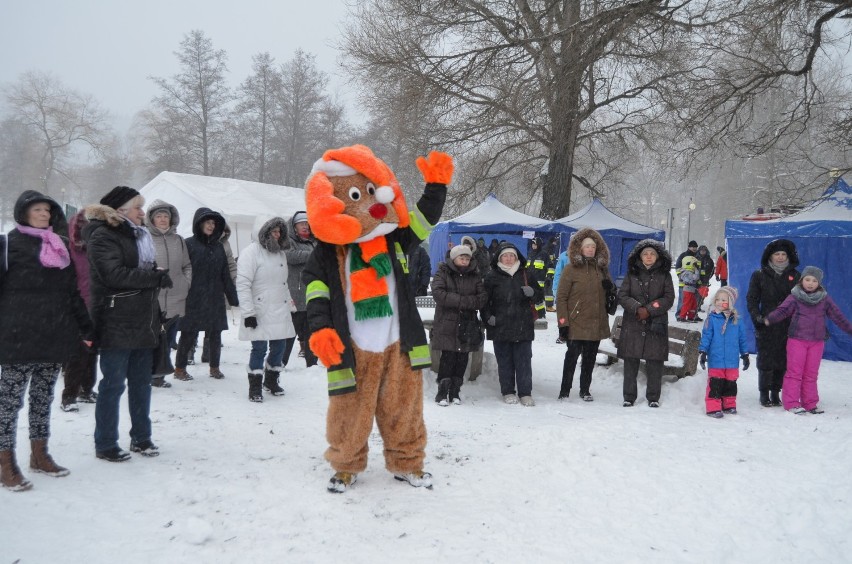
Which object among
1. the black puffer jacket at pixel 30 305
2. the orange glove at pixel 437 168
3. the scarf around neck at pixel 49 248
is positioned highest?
the orange glove at pixel 437 168

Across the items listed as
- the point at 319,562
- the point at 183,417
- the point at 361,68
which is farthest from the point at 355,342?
the point at 361,68

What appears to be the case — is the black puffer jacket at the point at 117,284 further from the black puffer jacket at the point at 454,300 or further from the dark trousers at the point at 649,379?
the dark trousers at the point at 649,379

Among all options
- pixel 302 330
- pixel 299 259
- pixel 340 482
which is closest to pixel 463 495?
pixel 340 482

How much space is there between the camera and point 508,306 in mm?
6047

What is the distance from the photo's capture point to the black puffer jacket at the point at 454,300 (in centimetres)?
598

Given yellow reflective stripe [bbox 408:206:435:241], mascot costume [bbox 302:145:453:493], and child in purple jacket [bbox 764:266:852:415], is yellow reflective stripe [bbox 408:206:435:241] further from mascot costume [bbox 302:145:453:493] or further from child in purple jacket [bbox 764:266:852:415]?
child in purple jacket [bbox 764:266:852:415]

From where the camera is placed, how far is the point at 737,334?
565 centimetres

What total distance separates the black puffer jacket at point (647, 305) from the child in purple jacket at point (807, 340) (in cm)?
127

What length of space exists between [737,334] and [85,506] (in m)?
5.76

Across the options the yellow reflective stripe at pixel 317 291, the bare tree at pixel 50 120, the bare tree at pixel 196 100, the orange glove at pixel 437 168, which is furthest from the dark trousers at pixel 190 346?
the bare tree at pixel 50 120

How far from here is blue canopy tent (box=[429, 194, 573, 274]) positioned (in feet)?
50.4

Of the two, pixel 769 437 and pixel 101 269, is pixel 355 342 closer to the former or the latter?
pixel 101 269

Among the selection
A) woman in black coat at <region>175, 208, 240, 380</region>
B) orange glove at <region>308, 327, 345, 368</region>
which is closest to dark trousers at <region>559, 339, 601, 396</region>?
orange glove at <region>308, 327, 345, 368</region>

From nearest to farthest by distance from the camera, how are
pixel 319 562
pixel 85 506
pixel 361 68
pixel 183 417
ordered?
pixel 319 562
pixel 85 506
pixel 183 417
pixel 361 68
